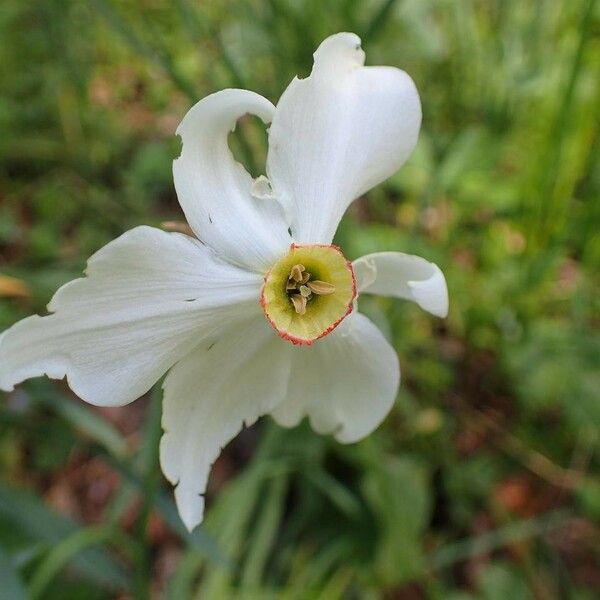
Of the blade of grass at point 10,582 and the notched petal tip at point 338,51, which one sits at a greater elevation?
the notched petal tip at point 338,51

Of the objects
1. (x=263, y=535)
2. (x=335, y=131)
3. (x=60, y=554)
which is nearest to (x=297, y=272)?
(x=335, y=131)

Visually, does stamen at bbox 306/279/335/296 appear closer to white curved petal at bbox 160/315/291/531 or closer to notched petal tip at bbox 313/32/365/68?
white curved petal at bbox 160/315/291/531

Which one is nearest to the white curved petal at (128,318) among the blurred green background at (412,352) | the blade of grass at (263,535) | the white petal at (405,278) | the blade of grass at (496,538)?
the white petal at (405,278)

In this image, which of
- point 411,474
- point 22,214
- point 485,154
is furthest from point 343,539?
point 22,214

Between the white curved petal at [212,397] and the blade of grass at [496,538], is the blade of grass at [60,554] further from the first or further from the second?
the blade of grass at [496,538]

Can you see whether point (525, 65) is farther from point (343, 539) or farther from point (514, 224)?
point (343, 539)

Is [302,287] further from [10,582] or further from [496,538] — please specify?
[496,538]
